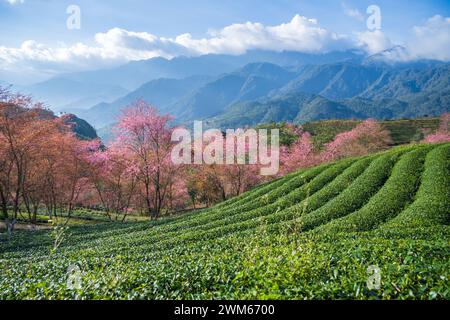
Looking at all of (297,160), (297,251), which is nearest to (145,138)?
A: (297,160)

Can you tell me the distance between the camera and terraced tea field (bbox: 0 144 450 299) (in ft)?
33.3

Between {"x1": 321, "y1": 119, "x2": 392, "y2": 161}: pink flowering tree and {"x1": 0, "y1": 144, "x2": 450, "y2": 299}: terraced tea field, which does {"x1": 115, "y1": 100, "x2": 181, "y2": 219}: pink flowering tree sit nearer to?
{"x1": 0, "y1": 144, "x2": 450, "y2": 299}: terraced tea field

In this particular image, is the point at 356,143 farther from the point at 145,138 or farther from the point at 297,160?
the point at 145,138

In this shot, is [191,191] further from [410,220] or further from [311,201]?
[410,220]

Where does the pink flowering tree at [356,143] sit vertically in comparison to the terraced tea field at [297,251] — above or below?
above

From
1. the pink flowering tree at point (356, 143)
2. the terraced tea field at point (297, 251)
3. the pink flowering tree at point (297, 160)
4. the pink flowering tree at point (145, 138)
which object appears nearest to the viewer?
the terraced tea field at point (297, 251)

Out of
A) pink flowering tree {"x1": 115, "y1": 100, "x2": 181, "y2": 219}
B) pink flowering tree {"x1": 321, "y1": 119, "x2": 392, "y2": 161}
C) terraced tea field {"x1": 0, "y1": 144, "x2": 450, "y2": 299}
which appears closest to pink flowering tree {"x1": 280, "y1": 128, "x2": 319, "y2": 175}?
pink flowering tree {"x1": 321, "y1": 119, "x2": 392, "y2": 161}

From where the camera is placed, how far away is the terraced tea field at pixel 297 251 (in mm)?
10141

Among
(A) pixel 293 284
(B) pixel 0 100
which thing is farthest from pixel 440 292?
(B) pixel 0 100

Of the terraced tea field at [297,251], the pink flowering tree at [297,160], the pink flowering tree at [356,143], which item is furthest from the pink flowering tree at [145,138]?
the pink flowering tree at [356,143]

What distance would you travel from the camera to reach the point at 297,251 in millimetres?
13125

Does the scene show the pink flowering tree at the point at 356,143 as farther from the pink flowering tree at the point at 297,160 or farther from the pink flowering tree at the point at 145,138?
the pink flowering tree at the point at 145,138

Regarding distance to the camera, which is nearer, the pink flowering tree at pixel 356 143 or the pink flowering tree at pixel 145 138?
the pink flowering tree at pixel 145 138
